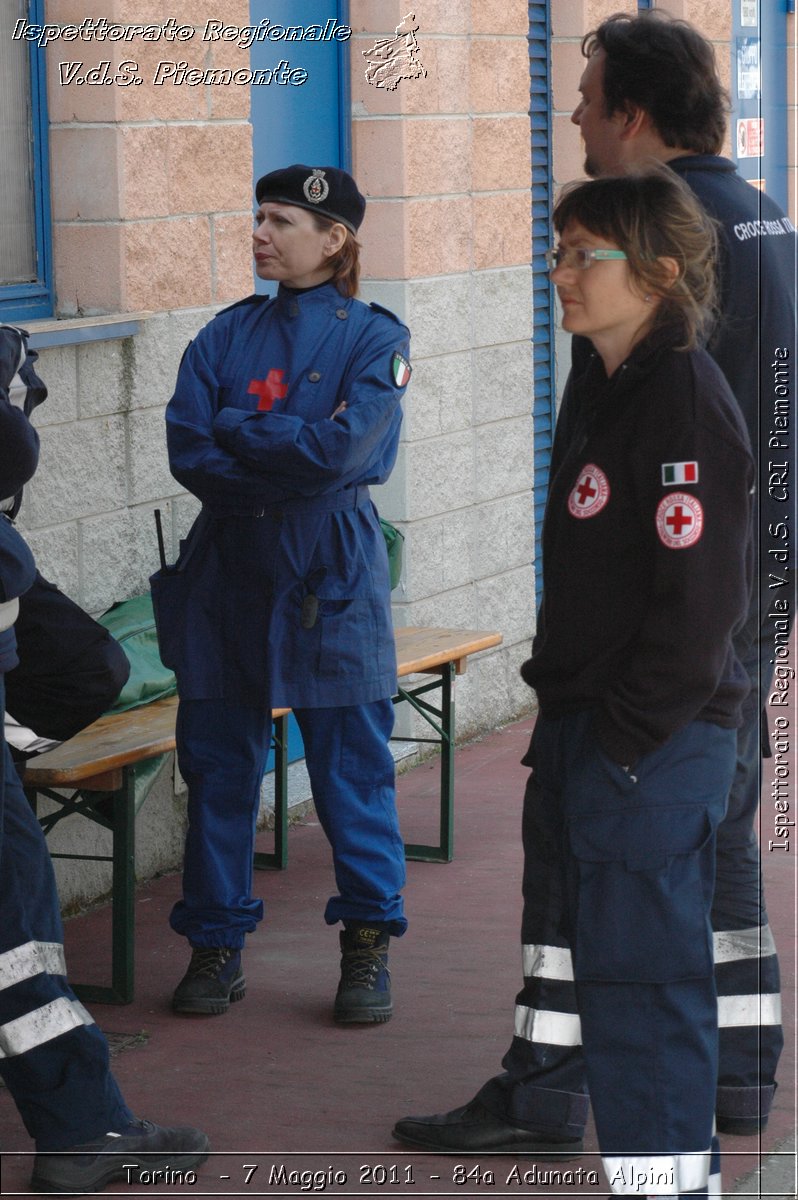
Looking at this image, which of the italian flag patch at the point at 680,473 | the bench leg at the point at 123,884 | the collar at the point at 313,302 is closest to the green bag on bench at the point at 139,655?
the bench leg at the point at 123,884

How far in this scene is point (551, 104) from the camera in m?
8.48

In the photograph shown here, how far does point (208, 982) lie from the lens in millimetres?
4723

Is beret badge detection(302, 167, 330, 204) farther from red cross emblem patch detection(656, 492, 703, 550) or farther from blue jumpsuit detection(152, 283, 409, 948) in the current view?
red cross emblem patch detection(656, 492, 703, 550)

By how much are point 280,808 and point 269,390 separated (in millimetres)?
1719

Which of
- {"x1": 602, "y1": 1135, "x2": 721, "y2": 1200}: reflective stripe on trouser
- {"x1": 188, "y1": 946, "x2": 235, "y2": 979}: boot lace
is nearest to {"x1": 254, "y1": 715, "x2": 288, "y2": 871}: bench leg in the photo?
{"x1": 188, "y1": 946, "x2": 235, "y2": 979}: boot lace

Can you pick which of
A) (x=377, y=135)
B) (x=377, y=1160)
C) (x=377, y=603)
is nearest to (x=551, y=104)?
(x=377, y=135)

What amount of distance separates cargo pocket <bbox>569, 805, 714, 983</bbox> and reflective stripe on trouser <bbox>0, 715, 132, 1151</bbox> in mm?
1065

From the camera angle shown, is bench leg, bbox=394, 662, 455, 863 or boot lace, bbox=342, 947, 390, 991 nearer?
boot lace, bbox=342, 947, 390, 991

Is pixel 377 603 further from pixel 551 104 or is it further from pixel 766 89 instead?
pixel 766 89

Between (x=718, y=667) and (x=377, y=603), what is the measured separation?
1.83 meters

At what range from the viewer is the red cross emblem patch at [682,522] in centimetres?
301

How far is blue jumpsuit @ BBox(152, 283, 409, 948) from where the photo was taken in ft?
15.3

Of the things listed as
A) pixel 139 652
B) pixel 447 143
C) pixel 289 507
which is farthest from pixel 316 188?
pixel 447 143

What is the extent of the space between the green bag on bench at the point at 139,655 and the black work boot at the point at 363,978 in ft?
3.00
